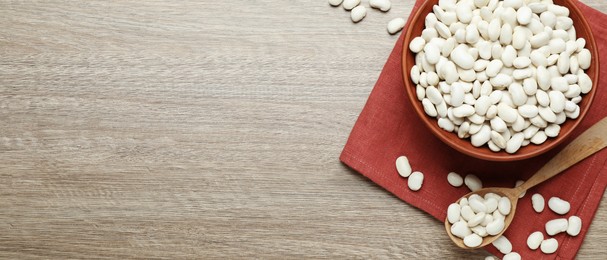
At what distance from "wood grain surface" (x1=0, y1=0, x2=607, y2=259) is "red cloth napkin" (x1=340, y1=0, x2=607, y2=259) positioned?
25 millimetres

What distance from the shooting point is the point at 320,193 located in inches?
34.4

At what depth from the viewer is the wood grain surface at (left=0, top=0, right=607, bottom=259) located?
867 mm

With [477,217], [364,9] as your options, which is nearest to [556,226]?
[477,217]

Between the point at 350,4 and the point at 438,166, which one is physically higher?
the point at 350,4

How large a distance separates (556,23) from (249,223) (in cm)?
46

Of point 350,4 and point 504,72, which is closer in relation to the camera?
point 504,72

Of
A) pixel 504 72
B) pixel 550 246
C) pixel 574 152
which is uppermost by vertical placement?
pixel 504 72

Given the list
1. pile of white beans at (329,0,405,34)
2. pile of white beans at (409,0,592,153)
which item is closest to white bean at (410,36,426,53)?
pile of white beans at (409,0,592,153)

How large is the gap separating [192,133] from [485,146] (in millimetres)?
384

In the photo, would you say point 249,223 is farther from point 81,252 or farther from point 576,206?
point 576,206

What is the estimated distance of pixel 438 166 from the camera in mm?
840

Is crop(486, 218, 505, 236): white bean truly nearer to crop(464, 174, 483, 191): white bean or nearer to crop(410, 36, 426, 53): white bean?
crop(464, 174, 483, 191): white bean

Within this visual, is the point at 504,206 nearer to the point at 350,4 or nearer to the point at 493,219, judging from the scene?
the point at 493,219

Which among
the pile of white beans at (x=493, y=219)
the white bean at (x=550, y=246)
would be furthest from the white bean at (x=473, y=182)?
the white bean at (x=550, y=246)
